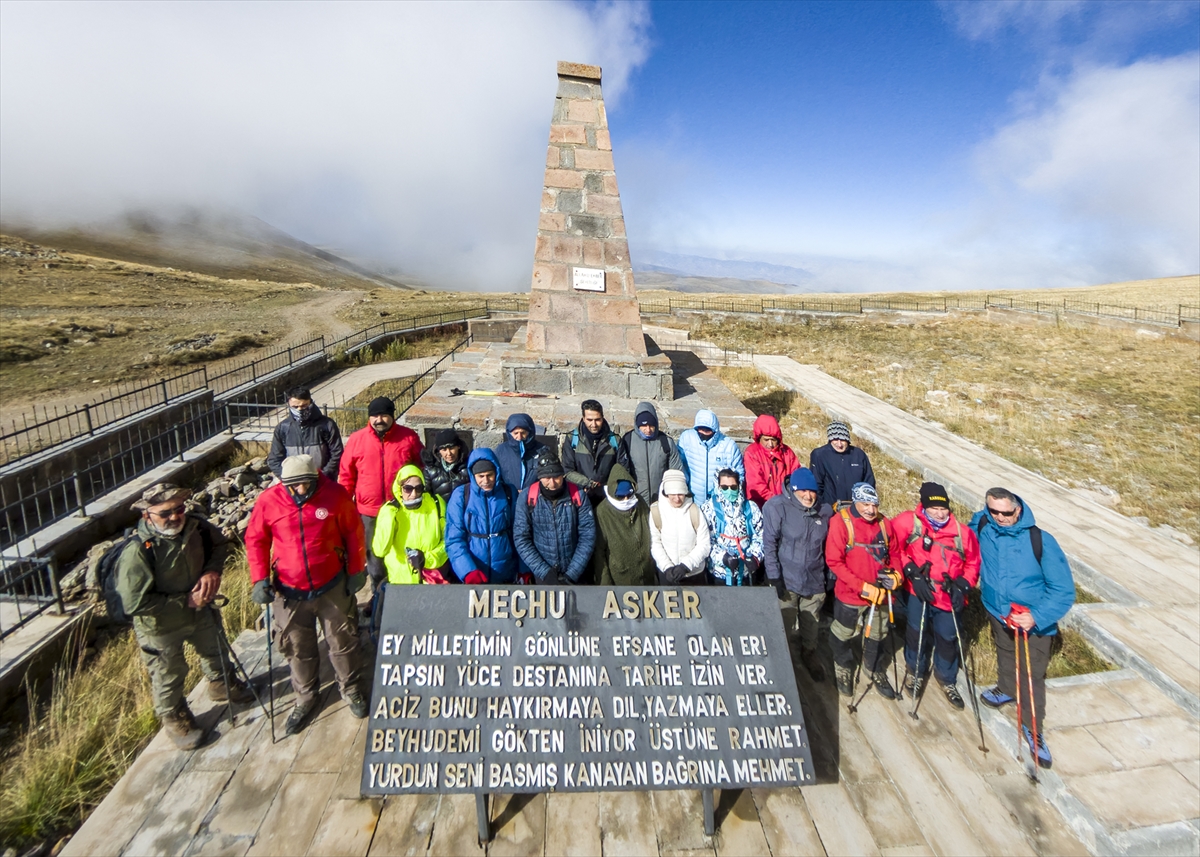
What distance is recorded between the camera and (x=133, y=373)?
60.6 ft

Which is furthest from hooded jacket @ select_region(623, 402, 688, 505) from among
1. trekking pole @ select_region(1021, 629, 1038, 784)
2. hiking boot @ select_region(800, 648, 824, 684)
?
trekking pole @ select_region(1021, 629, 1038, 784)

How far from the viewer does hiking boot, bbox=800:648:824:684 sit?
4332mm

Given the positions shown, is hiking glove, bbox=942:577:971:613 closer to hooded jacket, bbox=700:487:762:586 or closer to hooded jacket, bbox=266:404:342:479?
hooded jacket, bbox=700:487:762:586

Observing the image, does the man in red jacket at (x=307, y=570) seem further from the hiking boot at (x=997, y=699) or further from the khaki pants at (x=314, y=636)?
the hiking boot at (x=997, y=699)

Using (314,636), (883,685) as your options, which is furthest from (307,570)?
(883,685)

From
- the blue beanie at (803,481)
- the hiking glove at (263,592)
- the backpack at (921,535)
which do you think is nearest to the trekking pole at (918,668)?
the backpack at (921,535)

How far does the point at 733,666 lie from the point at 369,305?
4519 cm

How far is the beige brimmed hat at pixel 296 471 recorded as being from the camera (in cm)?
344

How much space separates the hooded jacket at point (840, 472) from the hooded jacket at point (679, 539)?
62.7 inches

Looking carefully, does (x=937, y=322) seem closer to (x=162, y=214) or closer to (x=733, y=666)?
(x=733, y=666)

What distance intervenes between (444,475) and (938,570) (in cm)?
379

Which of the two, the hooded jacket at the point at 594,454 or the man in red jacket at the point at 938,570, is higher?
the hooded jacket at the point at 594,454

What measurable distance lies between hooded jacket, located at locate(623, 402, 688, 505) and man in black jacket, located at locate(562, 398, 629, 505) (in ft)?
0.49


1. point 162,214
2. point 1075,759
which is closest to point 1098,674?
point 1075,759
